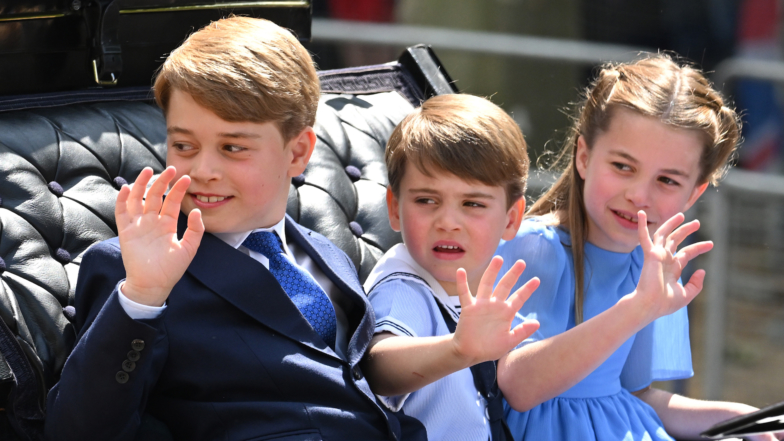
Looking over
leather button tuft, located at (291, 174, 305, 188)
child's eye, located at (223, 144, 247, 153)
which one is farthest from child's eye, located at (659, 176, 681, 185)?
child's eye, located at (223, 144, 247, 153)

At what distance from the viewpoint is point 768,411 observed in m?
1.24

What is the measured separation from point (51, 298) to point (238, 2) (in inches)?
32.4

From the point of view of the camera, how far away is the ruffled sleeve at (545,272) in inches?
69.1

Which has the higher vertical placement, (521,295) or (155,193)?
(155,193)

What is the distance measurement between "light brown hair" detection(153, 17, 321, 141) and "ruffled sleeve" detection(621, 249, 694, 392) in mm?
Answer: 850

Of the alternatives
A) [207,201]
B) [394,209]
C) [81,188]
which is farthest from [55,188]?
[394,209]

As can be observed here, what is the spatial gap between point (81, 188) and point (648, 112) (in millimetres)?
1085

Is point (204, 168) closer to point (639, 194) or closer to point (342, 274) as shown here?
point (342, 274)

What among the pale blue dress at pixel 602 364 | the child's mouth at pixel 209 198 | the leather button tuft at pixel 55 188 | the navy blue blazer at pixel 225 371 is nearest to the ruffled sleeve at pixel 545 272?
the pale blue dress at pixel 602 364

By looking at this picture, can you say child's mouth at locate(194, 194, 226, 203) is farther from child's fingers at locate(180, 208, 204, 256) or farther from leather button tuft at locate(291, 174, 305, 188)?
leather button tuft at locate(291, 174, 305, 188)

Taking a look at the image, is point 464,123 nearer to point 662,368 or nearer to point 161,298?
point 161,298

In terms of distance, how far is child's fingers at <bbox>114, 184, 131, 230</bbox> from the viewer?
1.22 meters

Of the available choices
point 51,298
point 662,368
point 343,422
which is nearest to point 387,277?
point 343,422

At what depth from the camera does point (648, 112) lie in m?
1.73
